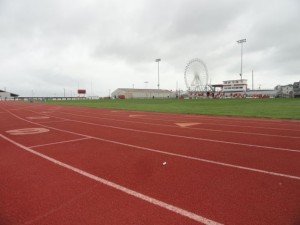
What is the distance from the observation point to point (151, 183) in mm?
4707

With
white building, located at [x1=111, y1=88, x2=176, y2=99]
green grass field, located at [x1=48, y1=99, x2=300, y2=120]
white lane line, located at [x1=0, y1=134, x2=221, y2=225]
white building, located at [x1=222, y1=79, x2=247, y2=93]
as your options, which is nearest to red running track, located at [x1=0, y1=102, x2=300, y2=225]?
white lane line, located at [x1=0, y1=134, x2=221, y2=225]

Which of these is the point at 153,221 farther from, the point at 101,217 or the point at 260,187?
the point at 260,187

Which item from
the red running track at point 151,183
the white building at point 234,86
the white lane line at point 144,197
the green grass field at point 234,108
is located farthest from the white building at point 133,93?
the white lane line at point 144,197

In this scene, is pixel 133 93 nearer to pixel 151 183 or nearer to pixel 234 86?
pixel 234 86

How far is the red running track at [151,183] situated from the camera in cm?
351

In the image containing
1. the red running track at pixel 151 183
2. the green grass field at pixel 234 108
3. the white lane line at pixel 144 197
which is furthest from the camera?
the green grass field at pixel 234 108

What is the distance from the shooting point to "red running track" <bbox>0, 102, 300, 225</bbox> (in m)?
3.51

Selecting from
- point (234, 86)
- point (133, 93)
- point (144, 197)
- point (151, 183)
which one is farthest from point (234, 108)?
point (234, 86)

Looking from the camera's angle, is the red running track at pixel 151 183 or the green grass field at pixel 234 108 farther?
the green grass field at pixel 234 108

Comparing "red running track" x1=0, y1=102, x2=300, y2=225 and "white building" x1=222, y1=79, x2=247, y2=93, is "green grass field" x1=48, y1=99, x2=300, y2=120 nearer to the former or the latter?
"red running track" x1=0, y1=102, x2=300, y2=225

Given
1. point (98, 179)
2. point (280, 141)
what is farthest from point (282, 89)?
point (98, 179)

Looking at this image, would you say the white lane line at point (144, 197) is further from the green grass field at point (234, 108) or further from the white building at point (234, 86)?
the white building at point (234, 86)

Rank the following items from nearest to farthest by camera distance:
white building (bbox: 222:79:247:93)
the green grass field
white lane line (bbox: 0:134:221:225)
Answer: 1. white lane line (bbox: 0:134:221:225)
2. the green grass field
3. white building (bbox: 222:79:247:93)

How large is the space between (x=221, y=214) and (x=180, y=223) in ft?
2.08
